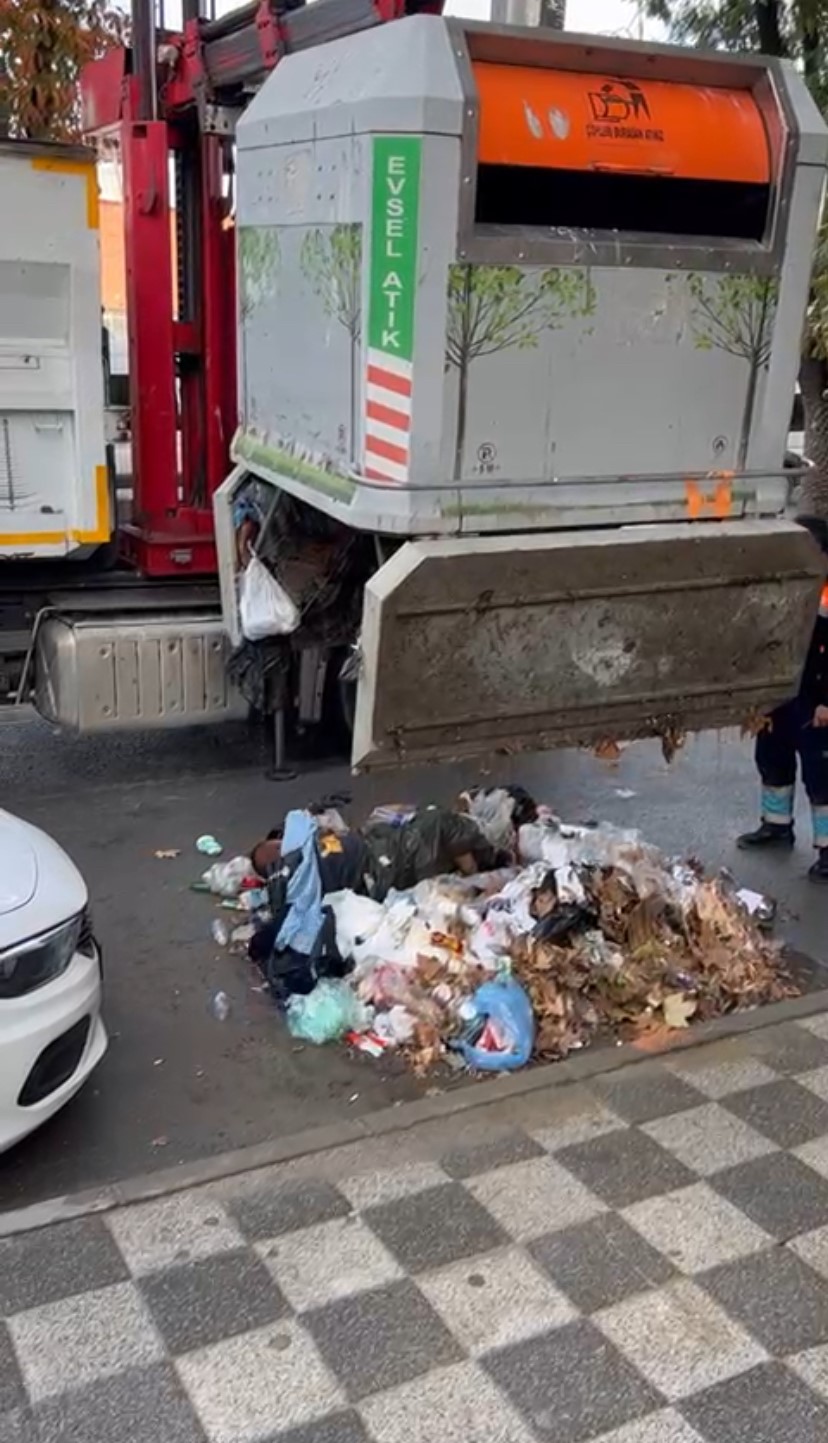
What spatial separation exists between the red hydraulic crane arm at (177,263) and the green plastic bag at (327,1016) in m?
3.03

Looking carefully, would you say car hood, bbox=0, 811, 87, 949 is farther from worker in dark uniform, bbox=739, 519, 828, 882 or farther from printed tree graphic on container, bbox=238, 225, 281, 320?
worker in dark uniform, bbox=739, 519, 828, 882

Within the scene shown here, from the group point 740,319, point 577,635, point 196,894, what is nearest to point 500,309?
point 740,319

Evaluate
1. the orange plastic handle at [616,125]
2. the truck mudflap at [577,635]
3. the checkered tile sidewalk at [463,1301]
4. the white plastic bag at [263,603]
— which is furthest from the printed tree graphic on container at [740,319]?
the checkered tile sidewalk at [463,1301]

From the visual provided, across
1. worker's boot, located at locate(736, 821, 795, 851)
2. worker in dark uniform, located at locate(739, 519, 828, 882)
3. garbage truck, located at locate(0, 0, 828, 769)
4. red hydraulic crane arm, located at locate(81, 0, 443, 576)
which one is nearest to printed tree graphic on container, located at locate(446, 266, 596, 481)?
garbage truck, located at locate(0, 0, 828, 769)

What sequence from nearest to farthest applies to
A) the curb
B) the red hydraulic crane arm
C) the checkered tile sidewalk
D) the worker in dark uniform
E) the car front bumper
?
the checkered tile sidewalk < the car front bumper < the curb < the worker in dark uniform < the red hydraulic crane arm

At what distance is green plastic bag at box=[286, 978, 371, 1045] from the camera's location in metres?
4.38

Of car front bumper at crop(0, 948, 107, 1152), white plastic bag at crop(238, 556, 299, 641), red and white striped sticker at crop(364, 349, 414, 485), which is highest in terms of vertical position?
red and white striped sticker at crop(364, 349, 414, 485)

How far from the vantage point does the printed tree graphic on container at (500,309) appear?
3.77 meters

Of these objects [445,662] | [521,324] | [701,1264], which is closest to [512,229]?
[521,324]

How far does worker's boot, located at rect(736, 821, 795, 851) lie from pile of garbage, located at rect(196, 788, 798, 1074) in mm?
1031

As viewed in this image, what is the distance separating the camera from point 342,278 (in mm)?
3971

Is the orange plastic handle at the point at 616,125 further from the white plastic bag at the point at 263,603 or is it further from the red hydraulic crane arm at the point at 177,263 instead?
the red hydraulic crane arm at the point at 177,263

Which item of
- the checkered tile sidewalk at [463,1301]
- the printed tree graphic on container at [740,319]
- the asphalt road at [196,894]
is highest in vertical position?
the printed tree graphic on container at [740,319]

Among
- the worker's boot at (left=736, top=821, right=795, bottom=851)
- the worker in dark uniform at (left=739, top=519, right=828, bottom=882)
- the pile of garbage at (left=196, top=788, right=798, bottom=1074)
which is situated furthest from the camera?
the worker's boot at (left=736, top=821, right=795, bottom=851)
